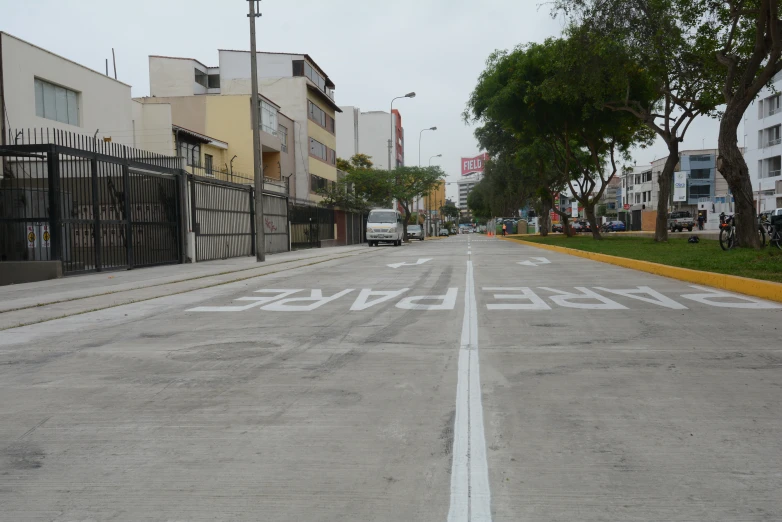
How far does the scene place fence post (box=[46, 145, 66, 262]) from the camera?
49.3ft

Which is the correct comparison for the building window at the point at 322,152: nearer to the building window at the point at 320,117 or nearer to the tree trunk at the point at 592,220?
the building window at the point at 320,117

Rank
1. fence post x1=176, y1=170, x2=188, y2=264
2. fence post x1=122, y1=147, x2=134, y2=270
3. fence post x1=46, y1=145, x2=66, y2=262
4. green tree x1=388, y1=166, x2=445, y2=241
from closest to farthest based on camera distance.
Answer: fence post x1=46, y1=145, x2=66, y2=262 < fence post x1=122, y1=147, x2=134, y2=270 < fence post x1=176, y1=170, x2=188, y2=264 < green tree x1=388, y1=166, x2=445, y2=241

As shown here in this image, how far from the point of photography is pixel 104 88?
2633 cm

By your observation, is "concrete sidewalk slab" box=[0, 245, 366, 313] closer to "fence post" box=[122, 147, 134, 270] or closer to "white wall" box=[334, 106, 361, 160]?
"fence post" box=[122, 147, 134, 270]

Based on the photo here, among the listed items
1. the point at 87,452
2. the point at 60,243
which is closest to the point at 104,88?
the point at 60,243

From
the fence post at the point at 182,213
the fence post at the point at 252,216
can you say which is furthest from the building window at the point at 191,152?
the fence post at the point at 182,213

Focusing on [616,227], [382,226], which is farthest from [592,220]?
[616,227]

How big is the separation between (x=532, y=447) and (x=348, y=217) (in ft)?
165

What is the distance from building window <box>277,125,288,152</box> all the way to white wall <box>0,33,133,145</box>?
552 inches

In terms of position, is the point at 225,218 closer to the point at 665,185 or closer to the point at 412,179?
the point at 665,185

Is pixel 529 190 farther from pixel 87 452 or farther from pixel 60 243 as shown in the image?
pixel 87 452

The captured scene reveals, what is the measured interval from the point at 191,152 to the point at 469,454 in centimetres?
3282

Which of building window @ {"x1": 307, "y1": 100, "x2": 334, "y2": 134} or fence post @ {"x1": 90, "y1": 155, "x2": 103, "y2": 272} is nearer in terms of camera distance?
fence post @ {"x1": 90, "y1": 155, "x2": 103, "y2": 272}

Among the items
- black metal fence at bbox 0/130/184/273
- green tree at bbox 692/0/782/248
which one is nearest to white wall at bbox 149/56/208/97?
black metal fence at bbox 0/130/184/273
